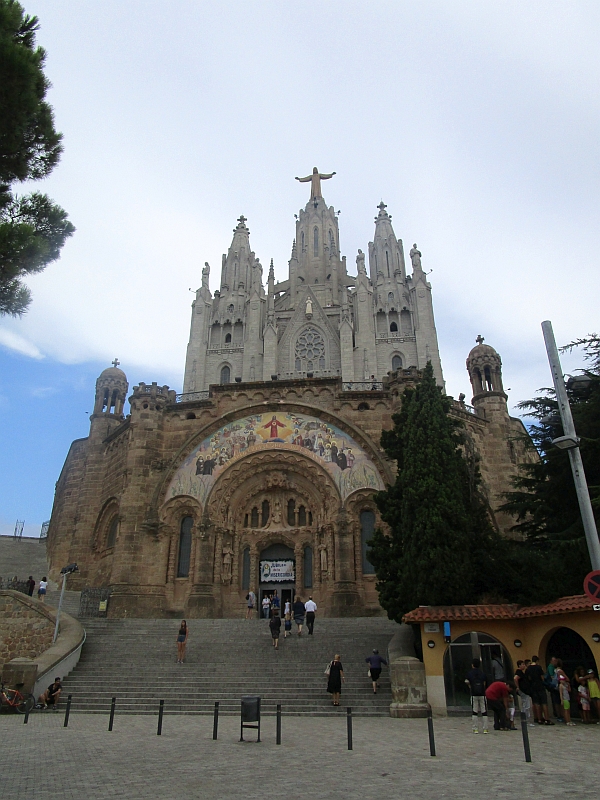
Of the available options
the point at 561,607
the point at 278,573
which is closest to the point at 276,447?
the point at 278,573

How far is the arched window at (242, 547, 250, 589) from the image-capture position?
78.4 ft

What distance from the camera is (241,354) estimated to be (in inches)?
1999

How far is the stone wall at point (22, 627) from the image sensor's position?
57.0ft

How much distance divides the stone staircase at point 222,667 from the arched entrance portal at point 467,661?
1.55 meters

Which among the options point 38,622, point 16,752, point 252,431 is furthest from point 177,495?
point 16,752

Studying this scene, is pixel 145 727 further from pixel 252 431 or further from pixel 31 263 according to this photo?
pixel 252 431

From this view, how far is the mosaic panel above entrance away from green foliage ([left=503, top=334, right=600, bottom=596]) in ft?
20.5

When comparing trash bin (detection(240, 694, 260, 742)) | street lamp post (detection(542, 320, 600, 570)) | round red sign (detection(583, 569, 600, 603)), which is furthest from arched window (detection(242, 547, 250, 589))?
round red sign (detection(583, 569, 600, 603))

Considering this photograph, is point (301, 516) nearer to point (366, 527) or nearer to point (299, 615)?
point (366, 527)

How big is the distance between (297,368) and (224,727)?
38774 mm

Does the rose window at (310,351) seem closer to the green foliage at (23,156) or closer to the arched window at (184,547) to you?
the arched window at (184,547)

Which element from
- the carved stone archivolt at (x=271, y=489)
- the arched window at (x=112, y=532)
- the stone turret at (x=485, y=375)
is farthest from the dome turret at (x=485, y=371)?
the arched window at (x=112, y=532)

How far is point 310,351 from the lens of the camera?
4956 centimetres

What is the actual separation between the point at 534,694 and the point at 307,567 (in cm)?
1342
